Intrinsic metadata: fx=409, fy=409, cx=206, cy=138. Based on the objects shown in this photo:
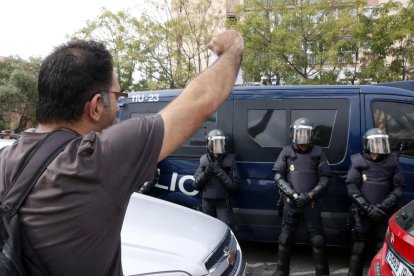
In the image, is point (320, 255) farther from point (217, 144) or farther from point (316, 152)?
point (217, 144)

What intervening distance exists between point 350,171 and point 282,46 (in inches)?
402

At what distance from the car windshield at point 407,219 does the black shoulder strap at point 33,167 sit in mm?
1952

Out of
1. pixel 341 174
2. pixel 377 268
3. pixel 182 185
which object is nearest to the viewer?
pixel 377 268

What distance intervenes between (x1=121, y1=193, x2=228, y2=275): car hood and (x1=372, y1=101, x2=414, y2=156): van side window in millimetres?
2362

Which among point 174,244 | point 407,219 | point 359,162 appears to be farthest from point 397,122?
point 174,244

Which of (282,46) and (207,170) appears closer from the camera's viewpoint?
(207,170)

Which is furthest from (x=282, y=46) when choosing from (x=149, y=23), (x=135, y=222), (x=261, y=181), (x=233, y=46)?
(x=233, y=46)

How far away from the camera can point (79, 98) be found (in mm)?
1166

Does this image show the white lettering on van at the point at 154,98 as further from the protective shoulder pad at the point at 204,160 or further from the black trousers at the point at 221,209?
the black trousers at the point at 221,209

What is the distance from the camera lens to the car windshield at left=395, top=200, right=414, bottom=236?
2.32m

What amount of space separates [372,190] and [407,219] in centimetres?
163

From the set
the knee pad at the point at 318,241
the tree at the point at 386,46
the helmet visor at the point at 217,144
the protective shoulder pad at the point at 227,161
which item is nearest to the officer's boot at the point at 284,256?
the knee pad at the point at 318,241

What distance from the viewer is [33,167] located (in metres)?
1.09

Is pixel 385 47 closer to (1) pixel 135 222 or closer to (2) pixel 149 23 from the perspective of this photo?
(2) pixel 149 23
